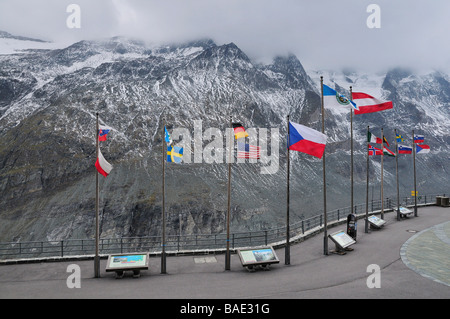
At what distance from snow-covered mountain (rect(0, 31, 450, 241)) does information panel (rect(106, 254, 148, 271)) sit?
147 ft

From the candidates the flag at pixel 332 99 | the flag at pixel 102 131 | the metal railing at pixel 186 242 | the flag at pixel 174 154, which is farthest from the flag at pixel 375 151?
the flag at pixel 102 131

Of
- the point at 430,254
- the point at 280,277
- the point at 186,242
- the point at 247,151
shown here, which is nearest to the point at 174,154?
the point at 247,151

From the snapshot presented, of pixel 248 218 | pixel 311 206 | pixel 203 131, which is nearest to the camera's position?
pixel 248 218

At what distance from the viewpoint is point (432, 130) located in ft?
511

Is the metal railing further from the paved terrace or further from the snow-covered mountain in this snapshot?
the snow-covered mountain

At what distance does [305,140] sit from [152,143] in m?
A: 81.8

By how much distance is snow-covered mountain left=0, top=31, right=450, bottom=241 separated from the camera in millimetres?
59906

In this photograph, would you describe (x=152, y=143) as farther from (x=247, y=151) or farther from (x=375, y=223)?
(x=247, y=151)

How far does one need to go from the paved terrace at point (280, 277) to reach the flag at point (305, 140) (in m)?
5.25

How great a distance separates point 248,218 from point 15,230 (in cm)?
4240

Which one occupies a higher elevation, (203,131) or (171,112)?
(171,112)
